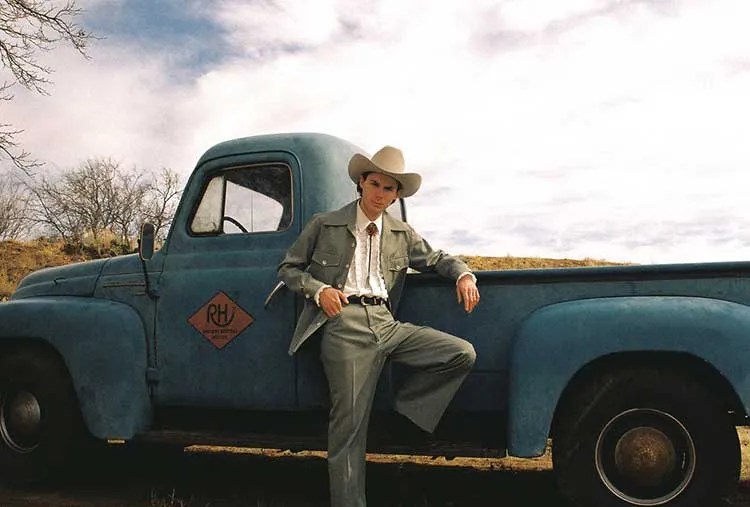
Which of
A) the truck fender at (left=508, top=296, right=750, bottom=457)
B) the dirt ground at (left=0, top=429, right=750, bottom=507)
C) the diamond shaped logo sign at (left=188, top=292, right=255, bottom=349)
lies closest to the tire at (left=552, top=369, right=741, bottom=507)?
the truck fender at (left=508, top=296, right=750, bottom=457)

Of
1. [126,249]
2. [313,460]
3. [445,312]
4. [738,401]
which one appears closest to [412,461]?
[313,460]

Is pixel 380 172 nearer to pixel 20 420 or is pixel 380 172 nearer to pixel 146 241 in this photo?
pixel 146 241

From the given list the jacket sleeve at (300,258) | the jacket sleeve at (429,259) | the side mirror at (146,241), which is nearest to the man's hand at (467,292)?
the jacket sleeve at (429,259)

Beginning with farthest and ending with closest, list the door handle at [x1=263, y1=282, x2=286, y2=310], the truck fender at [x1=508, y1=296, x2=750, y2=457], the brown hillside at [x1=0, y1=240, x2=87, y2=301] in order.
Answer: the brown hillside at [x1=0, y1=240, x2=87, y2=301]
the door handle at [x1=263, y1=282, x2=286, y2=310]
the truck fender at [x1=508, y1=296, x2=750, y2=457]

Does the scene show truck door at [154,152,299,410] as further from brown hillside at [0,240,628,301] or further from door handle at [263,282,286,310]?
brown hillside at [0,240,628,301]

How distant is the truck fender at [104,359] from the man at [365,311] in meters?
1.17

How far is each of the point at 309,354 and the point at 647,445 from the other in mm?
1619

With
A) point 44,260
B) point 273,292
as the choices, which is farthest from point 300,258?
point 44,260

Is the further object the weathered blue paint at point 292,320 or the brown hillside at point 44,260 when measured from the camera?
the brown hillside at point 44,260

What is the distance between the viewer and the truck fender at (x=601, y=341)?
3.19 m

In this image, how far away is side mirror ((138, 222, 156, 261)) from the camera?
428 cm

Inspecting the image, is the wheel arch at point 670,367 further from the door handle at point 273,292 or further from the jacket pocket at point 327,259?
the door handle at point 273,292

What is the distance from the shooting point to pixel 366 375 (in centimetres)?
350

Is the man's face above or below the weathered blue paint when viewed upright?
above
